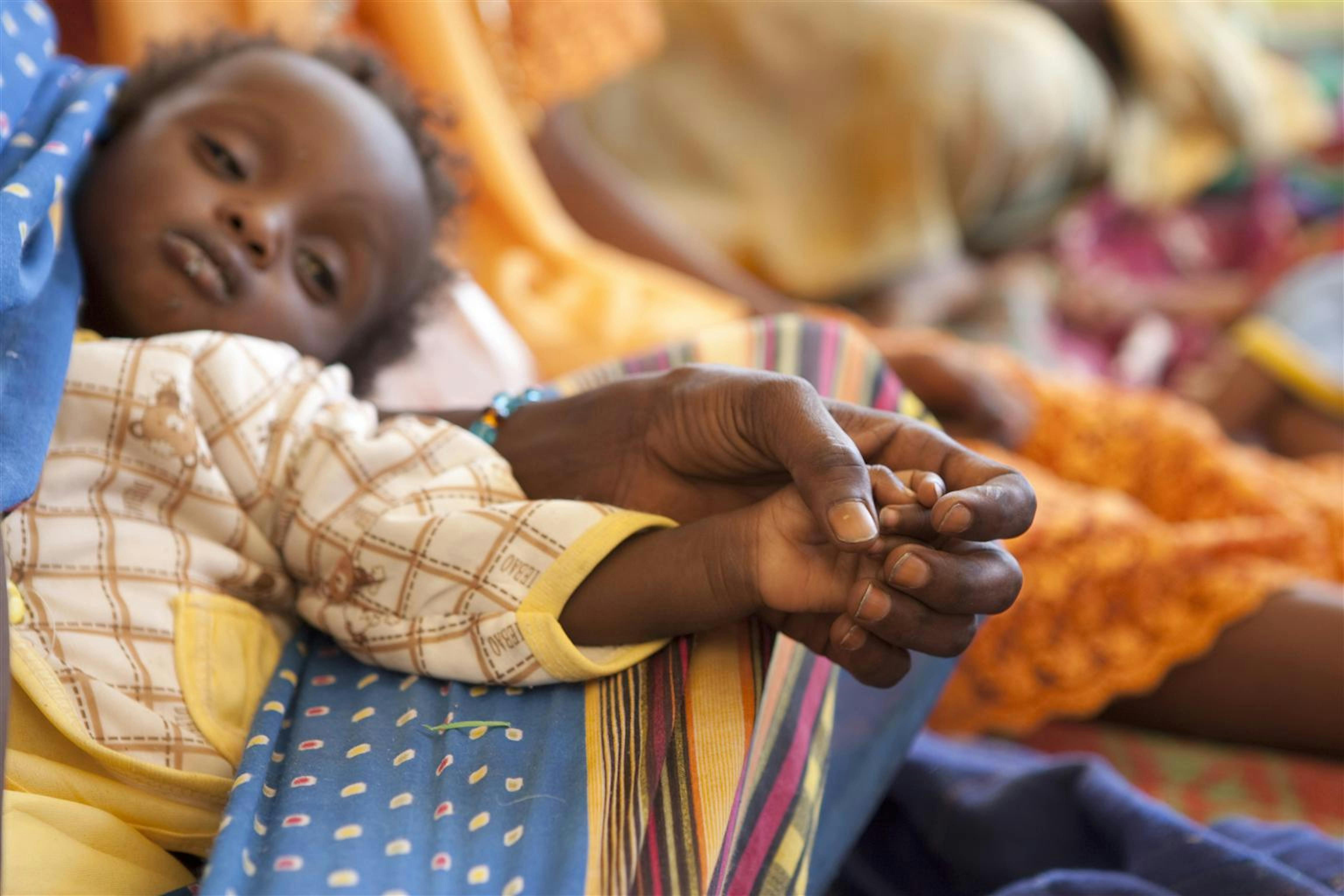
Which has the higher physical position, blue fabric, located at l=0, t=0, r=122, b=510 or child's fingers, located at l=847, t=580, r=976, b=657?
blue fabric, located at l=0, t=0, r=122, b=510

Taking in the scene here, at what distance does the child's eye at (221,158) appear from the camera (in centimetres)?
85

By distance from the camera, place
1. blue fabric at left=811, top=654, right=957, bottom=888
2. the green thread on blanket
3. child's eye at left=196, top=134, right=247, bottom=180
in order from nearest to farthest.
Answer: the green thread on blanket
blue fabric at left=811, top=654, right=957, bottom=888
child's eye at left=196, top=134, right=247, bottom=180

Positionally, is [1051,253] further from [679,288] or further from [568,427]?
[568,427]

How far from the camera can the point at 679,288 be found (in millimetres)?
1452

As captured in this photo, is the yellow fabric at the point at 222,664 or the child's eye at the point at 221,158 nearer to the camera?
the yellow fabric at the point at 222,664

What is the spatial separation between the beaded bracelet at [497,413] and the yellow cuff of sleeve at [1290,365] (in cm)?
129

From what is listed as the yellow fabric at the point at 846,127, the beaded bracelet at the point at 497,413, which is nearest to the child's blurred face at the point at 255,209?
the beaded bracelet at the point at 497,413

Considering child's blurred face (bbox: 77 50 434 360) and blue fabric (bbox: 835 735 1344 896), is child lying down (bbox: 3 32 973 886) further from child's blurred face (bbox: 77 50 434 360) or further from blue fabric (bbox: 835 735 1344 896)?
blue fabric (bbox: 835 735 1344 896)

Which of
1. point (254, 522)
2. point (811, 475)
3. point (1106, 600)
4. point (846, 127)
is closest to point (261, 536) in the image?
point (254, 522)

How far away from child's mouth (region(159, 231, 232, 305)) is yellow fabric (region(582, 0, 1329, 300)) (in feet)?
4.28

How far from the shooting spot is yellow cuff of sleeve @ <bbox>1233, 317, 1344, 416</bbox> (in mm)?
1607

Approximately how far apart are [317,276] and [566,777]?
510 millimetres

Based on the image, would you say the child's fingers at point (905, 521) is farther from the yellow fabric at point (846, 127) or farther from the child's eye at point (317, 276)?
the yellow fabric at point (846, 127)

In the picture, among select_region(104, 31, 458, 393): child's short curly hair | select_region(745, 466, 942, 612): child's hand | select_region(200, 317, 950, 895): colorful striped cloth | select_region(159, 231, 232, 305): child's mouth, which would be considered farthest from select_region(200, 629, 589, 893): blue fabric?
select_region(104, 31, 458, 393): child's short curly hair
